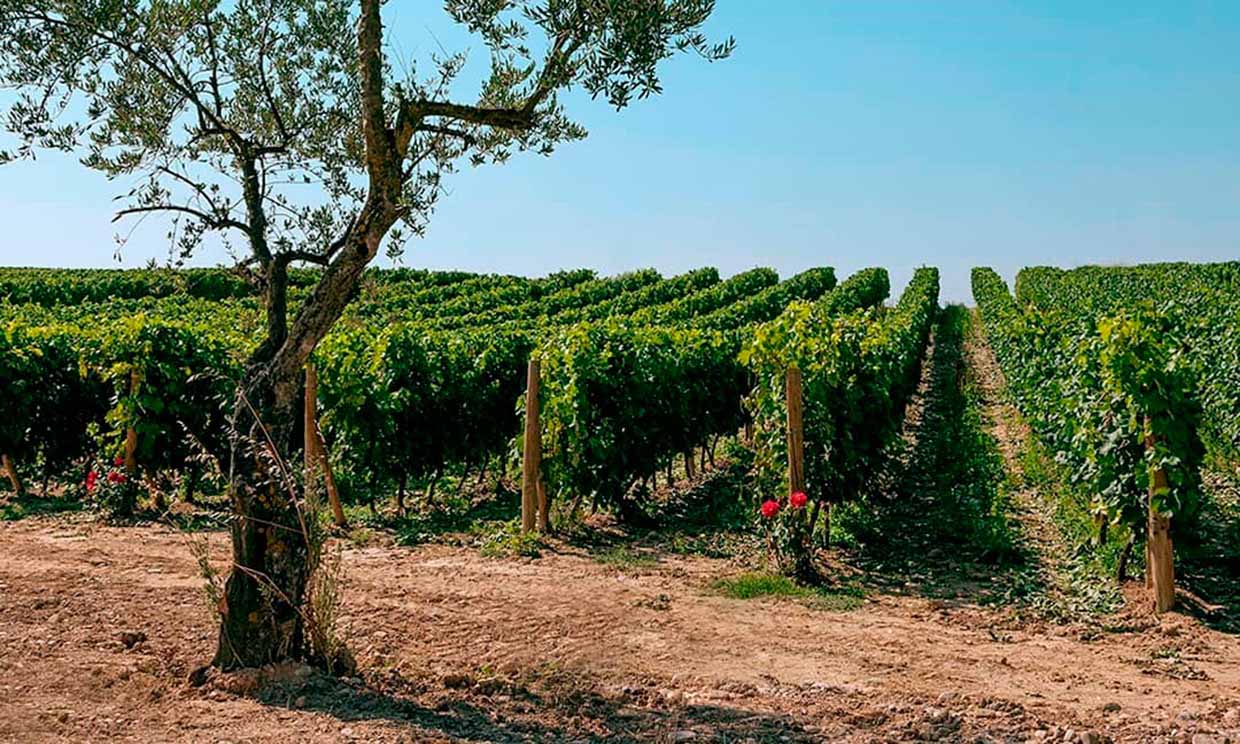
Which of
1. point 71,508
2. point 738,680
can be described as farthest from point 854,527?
point 71,508

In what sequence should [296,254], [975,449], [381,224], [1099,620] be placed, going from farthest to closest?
[975,449] < [1099,620] < [296,254] < [381,224]

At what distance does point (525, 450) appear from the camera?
1137cm

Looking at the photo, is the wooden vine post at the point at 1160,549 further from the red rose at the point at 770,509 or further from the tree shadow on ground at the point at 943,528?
the red rose at the point at 770,509

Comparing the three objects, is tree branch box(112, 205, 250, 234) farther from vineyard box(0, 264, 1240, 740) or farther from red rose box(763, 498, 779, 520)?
red rose box(763, 498, 779, 520)

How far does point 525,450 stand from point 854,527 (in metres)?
3.53

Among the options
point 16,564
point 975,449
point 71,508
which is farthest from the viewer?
point 975,449

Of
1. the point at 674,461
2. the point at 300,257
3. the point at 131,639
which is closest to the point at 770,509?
the point at 300,257

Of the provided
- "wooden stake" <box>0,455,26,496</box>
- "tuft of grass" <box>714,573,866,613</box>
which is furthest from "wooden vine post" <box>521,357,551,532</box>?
"wooden stake" <box>0,455,26,496</box>

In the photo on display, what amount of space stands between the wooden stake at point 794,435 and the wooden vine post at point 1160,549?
2.84 meters

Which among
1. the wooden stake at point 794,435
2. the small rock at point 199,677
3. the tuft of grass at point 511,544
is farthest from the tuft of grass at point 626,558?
the small rock at point 199,677

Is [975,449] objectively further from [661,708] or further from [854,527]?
[661,708]

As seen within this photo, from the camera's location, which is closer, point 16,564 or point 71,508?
point 16,564

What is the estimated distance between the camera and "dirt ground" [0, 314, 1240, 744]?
19.3ft

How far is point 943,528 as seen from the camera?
455 inches
